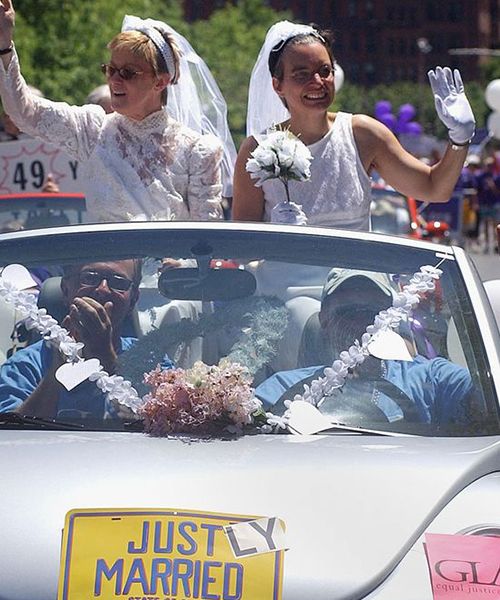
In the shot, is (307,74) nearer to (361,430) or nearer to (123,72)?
(123,72)

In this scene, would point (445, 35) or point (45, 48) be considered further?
point (445, 35)

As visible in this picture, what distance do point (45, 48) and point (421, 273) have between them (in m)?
39.8

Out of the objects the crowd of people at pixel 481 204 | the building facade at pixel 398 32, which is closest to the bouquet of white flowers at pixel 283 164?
the crowd of people at pixel 481 204

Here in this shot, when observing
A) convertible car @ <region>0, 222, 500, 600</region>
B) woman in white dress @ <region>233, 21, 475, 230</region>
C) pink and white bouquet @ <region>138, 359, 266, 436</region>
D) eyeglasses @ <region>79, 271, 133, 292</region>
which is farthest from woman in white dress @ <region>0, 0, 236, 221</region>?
pink and white bouquet @ <region>138, 359, 266, 436</region>

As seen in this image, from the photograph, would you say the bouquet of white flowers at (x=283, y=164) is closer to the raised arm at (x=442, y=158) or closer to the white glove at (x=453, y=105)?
the raised arm at (x=442, y=158)

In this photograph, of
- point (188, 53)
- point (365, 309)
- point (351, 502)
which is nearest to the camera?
point (351, 502)

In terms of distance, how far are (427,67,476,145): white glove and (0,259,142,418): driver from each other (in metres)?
2.04

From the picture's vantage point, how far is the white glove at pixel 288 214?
218 inches

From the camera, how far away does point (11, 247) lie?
429 cm

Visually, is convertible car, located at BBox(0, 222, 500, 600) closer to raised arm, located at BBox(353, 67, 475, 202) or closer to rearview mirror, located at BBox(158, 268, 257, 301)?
rearview mirror, located at BBox(158, 268, 257, 301)

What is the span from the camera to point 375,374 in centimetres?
387

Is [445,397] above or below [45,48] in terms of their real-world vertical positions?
below

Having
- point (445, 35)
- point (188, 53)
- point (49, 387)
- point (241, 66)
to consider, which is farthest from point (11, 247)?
point (445, 35)

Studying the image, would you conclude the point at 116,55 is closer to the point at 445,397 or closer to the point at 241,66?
the point at 445,397
